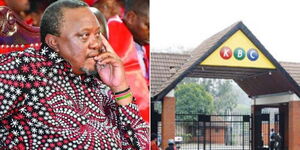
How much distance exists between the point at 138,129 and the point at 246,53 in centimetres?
546

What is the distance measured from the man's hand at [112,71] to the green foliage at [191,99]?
62.0 feet

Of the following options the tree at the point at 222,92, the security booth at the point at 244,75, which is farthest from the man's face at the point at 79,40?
the tree at the point at 222,92

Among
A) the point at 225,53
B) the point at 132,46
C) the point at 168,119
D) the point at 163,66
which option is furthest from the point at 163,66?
the point at 132,46

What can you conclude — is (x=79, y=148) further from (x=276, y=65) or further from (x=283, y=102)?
(x=283, y=102)

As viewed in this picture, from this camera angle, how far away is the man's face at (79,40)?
218 centimetres

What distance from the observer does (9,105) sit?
2023 mm

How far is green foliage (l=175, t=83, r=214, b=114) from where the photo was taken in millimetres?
21619

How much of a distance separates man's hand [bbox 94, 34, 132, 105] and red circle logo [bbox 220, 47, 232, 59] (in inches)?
200

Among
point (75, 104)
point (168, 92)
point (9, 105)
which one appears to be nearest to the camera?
point (9, 105)

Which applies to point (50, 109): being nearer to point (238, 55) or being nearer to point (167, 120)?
point (167, 120)

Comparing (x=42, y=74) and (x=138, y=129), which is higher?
(x=42, y=74)

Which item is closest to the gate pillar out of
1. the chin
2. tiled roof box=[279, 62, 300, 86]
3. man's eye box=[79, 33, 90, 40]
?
tiled roof box=[279, 62, 300, 86]

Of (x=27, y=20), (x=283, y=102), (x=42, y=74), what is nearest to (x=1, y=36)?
(x=27, y=20)

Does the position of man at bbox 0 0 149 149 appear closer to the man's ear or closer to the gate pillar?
the man's ear
